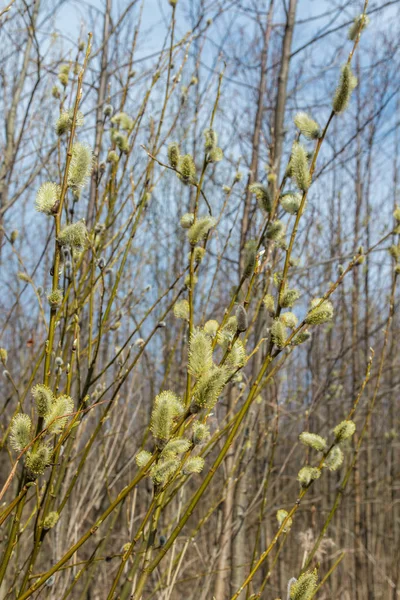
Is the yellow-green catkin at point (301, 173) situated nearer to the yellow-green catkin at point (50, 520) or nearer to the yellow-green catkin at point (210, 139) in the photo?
the yellow-green catkin at point (210, 139)

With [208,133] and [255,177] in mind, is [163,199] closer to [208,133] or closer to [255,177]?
[255,177]

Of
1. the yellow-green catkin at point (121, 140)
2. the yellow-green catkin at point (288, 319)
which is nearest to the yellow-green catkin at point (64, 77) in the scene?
the yellow-green catkin at point (121, 140)

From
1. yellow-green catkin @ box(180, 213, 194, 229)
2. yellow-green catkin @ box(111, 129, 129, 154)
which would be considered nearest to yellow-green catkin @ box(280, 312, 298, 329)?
yellow-green catkin @ box(180, 213, 194, 229)

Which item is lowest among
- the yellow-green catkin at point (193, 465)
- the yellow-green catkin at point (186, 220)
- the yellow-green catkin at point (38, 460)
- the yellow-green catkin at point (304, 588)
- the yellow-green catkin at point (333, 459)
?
the yellow-green catkin at point (304, 588)

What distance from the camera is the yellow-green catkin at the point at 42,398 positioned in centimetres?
80

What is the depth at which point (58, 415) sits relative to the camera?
833mm

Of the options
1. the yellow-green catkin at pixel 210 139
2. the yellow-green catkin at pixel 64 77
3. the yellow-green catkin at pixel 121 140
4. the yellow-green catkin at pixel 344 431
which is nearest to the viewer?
the yellow-green catkin at pixel 344 431

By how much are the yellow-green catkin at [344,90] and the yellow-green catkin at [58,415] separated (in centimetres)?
75

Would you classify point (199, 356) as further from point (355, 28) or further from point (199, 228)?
point (355, 28)

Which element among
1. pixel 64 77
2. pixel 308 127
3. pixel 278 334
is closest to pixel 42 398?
pixel 278 334

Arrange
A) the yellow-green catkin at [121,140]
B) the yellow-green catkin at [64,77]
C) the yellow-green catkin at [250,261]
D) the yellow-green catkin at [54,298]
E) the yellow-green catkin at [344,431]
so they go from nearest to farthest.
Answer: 1. the yellow-green catkin at [54,298]
2. the yellow-green catkin at [250,261]
3. the yellow-green catkin at [344,431]
4. the yellow-green catkin at [121,140]
5. the yellow-green catkin at [64,77]

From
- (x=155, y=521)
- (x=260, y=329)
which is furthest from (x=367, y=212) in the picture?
(x=155, y=521)

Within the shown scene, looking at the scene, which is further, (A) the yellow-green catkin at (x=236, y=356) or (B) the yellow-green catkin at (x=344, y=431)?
(B) the yellow-green catkin at (x=344, y=431)

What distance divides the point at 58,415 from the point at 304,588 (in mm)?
512
